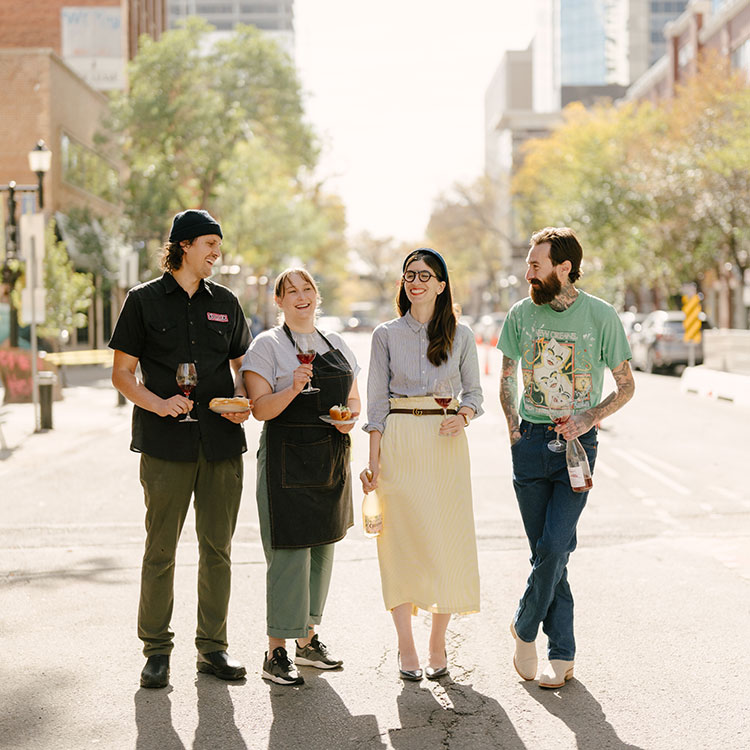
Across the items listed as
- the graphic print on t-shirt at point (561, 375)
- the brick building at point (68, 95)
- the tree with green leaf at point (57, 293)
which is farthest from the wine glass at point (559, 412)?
the brick building at point (68, 95)

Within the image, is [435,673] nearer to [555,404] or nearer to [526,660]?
[526,660]

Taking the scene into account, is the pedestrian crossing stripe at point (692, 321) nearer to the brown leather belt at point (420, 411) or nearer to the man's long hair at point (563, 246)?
the man's long hair at point (563, 246)

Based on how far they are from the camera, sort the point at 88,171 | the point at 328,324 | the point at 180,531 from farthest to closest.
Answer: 1. the point at 328,324
2. the point at 88,171
3. the point at 180,531

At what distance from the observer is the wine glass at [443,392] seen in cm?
488

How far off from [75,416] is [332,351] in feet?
49.7

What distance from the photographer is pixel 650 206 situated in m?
40.9

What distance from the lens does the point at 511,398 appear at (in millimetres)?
5074

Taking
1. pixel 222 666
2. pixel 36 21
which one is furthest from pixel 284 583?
pixel 36 21

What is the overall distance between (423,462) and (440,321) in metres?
0.63

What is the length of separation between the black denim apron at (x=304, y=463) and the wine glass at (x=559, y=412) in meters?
0.94

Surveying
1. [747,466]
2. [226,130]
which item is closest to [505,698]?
[747,466]

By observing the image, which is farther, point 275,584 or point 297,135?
point 297,135

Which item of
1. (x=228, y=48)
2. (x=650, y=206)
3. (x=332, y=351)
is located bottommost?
(x=332, y=351)

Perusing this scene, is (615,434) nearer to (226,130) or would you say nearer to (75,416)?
(75,416)
